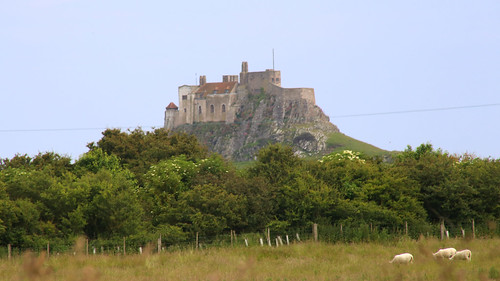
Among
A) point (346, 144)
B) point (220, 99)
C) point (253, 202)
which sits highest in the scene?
point (220, 99)

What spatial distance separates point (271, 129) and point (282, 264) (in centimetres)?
12564

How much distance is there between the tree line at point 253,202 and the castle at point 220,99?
11186 centimetres

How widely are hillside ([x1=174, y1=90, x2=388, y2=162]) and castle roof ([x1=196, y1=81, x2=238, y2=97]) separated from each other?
409 cm

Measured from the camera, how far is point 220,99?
153m

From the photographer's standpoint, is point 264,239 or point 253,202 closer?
point 264,239

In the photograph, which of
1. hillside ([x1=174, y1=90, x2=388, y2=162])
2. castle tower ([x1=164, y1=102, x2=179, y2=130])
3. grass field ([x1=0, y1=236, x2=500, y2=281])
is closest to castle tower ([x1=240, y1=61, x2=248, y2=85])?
hillside ([x1=174, y1=90, x2=388, y2=162])

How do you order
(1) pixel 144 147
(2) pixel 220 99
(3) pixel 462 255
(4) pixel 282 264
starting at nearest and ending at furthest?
(3) pixel 462 255 < (4) pixel 282 264 < (1) pixel 144 147 < (2) pixel 220 99

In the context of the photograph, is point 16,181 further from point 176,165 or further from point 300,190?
point 300,190

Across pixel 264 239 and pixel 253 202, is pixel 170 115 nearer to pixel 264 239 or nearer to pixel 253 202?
pixel 253 202

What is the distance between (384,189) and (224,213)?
9.03 m

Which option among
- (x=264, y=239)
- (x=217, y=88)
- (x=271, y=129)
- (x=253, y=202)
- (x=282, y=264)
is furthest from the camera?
(x=217, y=88)

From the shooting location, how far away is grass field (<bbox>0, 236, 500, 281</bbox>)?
557 inches

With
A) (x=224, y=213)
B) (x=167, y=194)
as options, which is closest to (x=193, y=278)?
(x=224, y=213)

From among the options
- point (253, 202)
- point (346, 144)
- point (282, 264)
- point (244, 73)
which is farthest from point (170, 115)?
point (282, 264)
